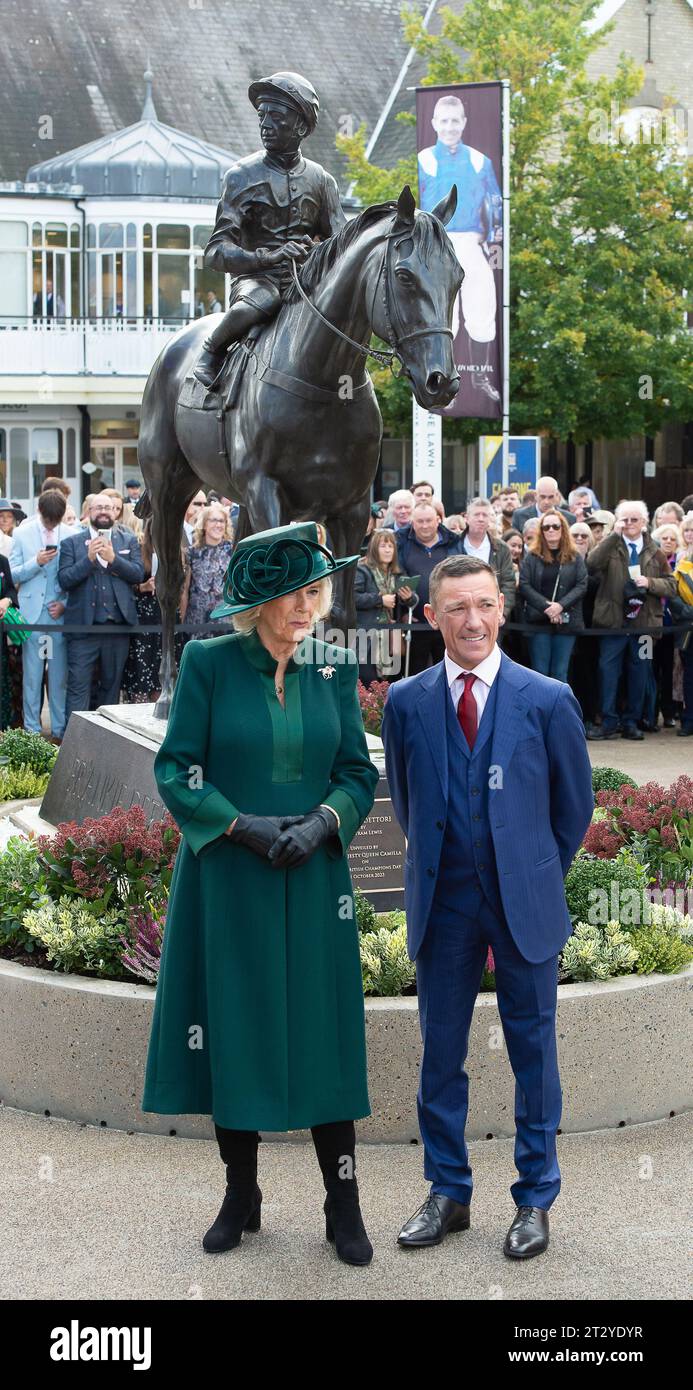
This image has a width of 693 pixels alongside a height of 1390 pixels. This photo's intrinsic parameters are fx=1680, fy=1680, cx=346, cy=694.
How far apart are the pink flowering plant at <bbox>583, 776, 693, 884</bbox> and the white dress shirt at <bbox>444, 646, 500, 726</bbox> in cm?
254

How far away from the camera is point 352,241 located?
7062mm

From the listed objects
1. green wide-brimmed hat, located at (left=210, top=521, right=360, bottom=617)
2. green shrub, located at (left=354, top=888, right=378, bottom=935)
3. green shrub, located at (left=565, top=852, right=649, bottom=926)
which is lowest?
green shrub, located at (left=354, top=888, right=378, bottom=935)

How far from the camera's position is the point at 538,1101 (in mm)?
4867

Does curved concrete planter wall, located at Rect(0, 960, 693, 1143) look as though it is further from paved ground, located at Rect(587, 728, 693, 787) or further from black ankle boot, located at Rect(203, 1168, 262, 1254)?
paved ground, located at Rect(587, 728, 693, 787)

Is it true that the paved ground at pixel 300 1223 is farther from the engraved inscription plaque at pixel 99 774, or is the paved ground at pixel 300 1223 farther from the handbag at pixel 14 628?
the handbag at pixel 14 628

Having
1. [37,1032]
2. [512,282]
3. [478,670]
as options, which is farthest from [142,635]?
[512,282]

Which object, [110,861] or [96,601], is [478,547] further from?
[110,861]

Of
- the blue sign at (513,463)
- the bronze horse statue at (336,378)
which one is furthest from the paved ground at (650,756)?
the blue sign at (513,463)

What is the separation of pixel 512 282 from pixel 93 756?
23330 millimetres

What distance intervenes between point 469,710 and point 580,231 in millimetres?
27705

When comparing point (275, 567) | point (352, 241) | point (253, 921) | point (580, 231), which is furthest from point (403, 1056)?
point (580, 231)

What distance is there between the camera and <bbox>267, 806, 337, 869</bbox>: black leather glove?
180 inches

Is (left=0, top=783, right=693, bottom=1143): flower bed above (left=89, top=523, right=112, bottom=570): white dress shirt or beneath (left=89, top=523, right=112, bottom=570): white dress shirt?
beneath

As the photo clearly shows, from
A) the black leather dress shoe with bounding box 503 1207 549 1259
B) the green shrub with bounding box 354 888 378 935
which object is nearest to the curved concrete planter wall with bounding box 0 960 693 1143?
the green shrub with bounding box 354 888 378 935
